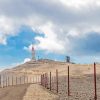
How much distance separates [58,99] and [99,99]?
12.0 ft

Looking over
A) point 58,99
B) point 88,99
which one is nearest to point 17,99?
point 58,99

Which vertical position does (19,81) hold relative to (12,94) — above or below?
below

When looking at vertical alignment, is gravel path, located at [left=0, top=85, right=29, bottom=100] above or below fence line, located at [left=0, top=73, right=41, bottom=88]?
→ above

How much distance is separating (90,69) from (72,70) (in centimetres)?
986

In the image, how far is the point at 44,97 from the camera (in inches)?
1582

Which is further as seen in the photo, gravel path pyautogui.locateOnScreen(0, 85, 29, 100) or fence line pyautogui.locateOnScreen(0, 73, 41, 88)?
fence line pyautogui.locateOnScreen(0, 73, 41, 88)

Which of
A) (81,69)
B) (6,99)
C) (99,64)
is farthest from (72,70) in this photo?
(6,99)

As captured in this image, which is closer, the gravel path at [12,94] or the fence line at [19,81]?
the gravel path at [12,94]

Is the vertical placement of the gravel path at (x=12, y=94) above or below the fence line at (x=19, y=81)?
above

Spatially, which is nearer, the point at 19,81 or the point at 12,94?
the point at 12,94

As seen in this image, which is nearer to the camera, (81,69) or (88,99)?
(88,99)

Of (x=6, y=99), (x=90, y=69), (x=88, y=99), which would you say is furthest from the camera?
(x=90, y=69)

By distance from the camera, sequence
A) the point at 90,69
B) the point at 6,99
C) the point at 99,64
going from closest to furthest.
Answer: the point at 6,99 < the point at 90,69 < the point at 99,64

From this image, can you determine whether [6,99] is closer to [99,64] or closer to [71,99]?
[71,99]
